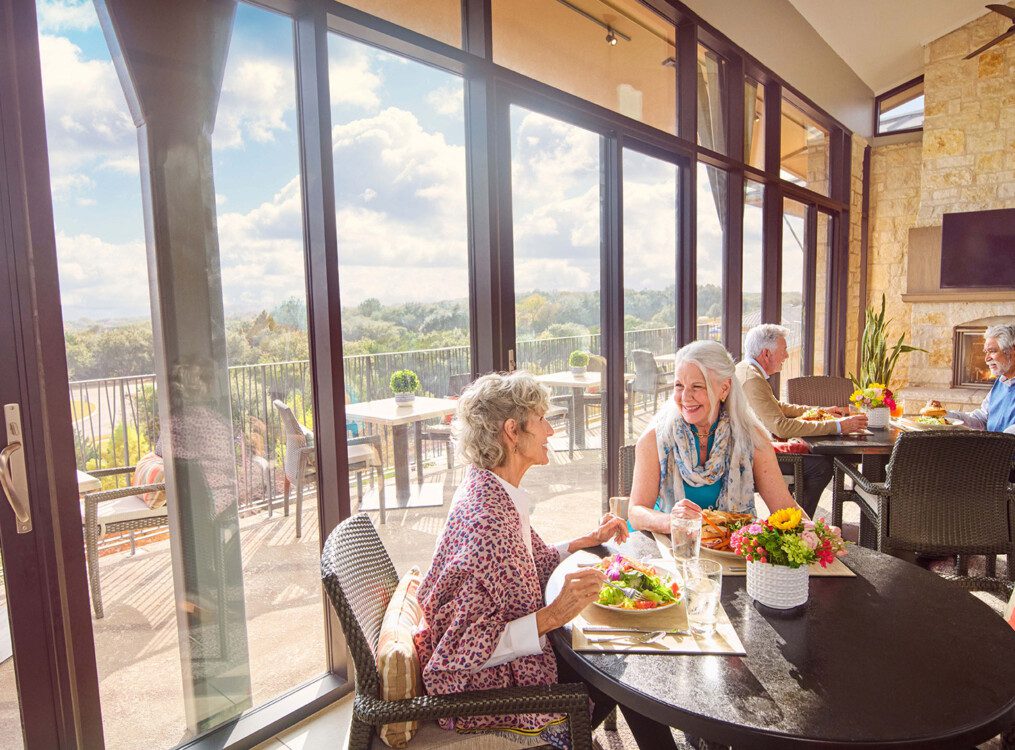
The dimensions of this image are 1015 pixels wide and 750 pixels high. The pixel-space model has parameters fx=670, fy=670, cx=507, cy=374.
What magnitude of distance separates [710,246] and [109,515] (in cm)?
404

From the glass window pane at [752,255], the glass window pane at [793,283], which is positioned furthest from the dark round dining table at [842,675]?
the glass window pane at [793,283]

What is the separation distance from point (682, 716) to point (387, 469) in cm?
186

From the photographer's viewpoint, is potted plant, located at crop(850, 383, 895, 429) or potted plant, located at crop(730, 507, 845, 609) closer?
potted plant, located at crop(730, 507, 845, 609)

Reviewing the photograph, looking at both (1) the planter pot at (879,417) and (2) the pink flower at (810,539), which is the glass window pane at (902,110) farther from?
(2) the pink flower at (810,539)

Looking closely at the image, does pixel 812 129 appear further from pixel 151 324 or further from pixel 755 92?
pixel 151 324

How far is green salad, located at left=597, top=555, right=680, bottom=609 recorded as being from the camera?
1.46m

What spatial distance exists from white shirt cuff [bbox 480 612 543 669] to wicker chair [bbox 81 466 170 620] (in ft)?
3.74

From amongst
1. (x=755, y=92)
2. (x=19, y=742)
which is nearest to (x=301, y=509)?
(x=19, y=742)

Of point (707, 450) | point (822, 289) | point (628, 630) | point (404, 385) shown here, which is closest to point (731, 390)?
point (707, 450)

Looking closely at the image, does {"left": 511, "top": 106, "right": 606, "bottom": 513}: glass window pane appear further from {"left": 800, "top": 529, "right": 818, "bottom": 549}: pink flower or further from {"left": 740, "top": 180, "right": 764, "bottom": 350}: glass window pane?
{"left": 740, "top": 180, "right": 764, "bottom": 350}: glass window pane

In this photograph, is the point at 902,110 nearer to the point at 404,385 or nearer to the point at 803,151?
the point at 803,151

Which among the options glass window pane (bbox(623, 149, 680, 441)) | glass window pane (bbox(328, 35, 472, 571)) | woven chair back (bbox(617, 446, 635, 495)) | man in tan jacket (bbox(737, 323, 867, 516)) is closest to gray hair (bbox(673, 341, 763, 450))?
woven chair back (bbox(617, 446, 635, 495))

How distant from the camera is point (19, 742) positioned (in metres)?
1.65

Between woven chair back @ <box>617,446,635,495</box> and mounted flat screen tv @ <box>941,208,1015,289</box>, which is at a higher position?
mounted flat screen tv @ <box>941,208,1015,289</box>
